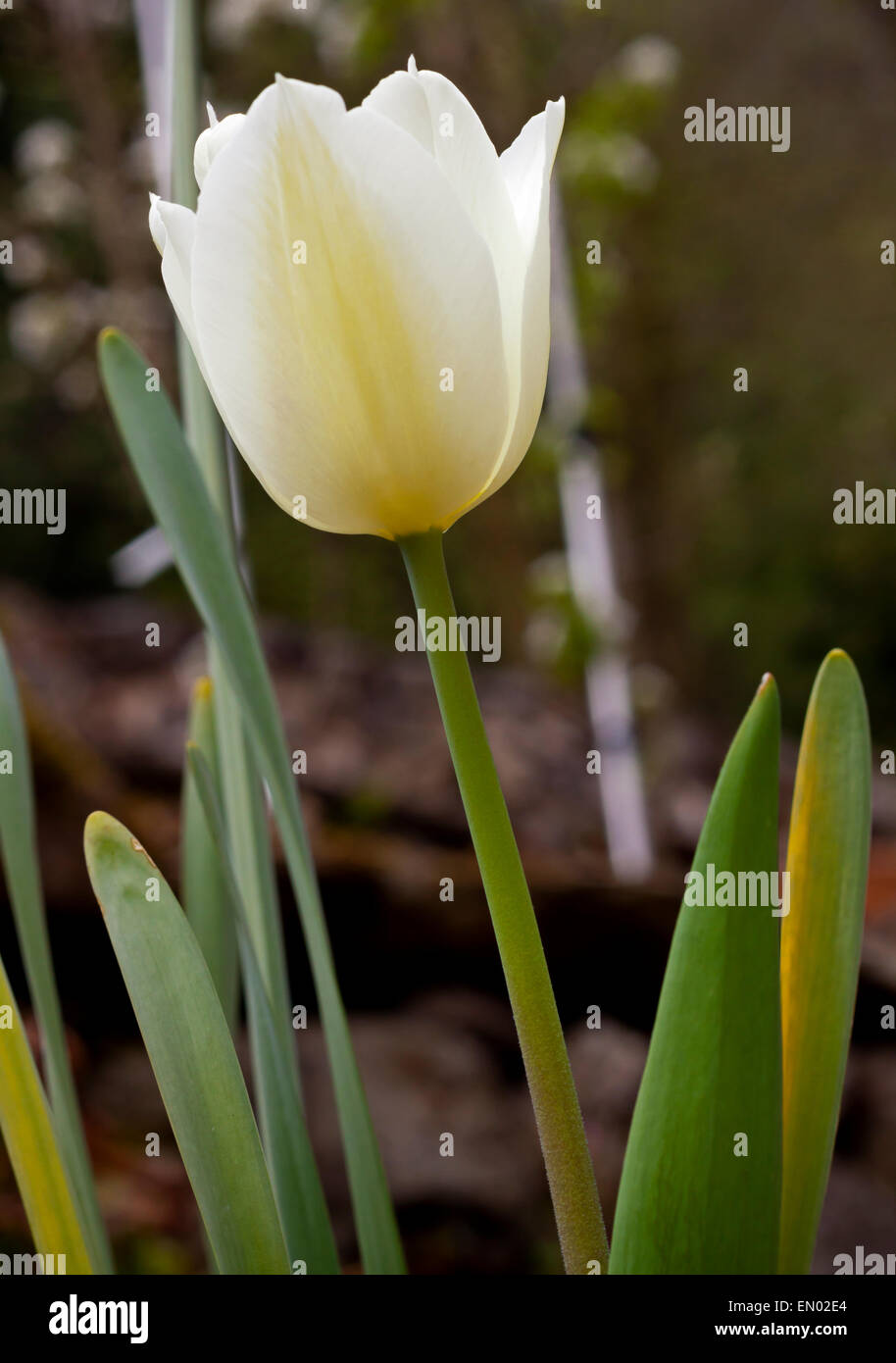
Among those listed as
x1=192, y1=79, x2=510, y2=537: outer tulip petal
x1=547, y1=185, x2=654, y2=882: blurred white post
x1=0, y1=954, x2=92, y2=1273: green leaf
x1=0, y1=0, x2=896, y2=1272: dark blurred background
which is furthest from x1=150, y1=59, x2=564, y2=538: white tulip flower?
x1=547, y1=185, x2=654, y2=882: blurred white post

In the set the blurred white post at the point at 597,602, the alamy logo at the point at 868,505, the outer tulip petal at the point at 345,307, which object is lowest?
the outer tulip petal at the point at 345,307

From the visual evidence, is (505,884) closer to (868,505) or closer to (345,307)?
(345,307)

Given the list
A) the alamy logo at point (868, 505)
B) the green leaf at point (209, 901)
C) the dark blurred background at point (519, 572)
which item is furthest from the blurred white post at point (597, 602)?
the green leaf at point (209, 901)

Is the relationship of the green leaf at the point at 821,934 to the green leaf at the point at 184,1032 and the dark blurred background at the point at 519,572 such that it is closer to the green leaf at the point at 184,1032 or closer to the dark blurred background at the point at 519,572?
the green leaf at the point at 184,1032

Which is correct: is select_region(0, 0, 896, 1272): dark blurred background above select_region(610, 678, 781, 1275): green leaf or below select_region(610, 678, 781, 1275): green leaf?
above
